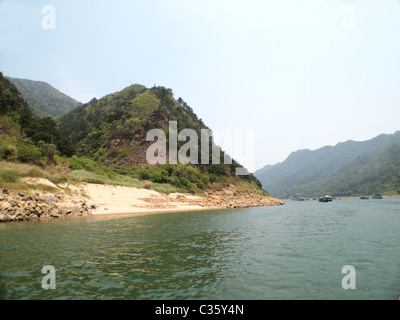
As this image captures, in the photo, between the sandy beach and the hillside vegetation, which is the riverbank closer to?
the sandy beach

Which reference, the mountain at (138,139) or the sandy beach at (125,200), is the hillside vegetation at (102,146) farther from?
the sandy beach at (125,200)

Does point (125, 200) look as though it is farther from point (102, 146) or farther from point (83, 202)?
point (102, 146)

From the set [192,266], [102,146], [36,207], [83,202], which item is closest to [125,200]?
[83,202]

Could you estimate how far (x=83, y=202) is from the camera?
28078 millimetres

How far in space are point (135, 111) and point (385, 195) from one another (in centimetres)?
16131

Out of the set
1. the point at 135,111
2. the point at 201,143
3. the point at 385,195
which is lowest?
the point at 385,195

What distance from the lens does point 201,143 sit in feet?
297

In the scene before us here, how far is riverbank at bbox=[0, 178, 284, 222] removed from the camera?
21.7 meters

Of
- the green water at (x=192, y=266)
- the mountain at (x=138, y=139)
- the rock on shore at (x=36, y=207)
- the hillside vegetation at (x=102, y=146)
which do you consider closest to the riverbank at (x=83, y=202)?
the rock on shore at (x=36, y=207)

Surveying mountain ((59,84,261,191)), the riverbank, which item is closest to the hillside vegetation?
mountain ((59,84,261,191))

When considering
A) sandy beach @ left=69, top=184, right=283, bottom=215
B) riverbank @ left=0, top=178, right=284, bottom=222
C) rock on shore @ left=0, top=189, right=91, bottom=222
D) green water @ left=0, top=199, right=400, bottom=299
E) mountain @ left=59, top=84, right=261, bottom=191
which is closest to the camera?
green water @ left=0, top=199, right=400, bottom=299

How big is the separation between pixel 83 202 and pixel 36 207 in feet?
18.5
